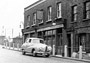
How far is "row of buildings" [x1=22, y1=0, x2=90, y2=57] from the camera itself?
20469 millimetres

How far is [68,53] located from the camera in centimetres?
2217

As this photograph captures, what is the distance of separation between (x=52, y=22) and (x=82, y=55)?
27.5 feet

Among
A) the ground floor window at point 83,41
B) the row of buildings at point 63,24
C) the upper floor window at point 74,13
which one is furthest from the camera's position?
the upper floor window at point 74,13

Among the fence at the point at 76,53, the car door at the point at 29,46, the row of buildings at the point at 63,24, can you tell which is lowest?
the fence at the point at 76,53

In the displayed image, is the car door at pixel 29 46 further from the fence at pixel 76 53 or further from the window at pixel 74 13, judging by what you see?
the window at pixel 74 13

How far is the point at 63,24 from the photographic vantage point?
2348 centimetres

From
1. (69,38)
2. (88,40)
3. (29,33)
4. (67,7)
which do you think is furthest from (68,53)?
(29,33)

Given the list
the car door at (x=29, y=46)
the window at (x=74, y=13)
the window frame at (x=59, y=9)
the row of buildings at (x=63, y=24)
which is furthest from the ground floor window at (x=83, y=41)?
the window frame at (x=59, y=9)

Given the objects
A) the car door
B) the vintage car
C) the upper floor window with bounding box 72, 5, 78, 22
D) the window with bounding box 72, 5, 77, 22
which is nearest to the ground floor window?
the window with bounding box 72, 5, 77, 22

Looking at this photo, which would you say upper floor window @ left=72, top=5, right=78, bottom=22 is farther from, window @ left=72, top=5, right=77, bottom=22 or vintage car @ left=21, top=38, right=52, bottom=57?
vintage car @ left=21, top=38, right=52, bottom=57

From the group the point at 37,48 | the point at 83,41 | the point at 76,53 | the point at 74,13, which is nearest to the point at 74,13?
the point at 74,13

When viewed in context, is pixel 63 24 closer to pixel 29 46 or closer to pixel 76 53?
pixel 76 53

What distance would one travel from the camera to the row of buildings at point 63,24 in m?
20.5

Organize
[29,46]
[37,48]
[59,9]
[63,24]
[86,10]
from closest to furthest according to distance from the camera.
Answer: [37,48], [86,10], [29,46], [63,24], [59,9]
